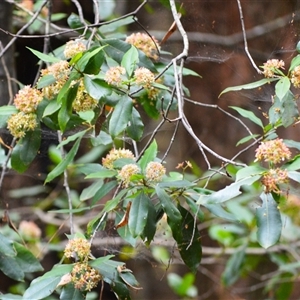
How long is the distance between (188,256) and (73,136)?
38 cm

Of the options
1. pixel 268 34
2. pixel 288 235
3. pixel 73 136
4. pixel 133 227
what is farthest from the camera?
pixel 288 235

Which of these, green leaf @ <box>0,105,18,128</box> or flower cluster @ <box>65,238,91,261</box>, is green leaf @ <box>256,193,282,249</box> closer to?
flower cluster @ <box>65,238,91,261</box>

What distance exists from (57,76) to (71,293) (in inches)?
15.8

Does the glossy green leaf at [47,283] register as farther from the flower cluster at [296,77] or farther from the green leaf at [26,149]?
the flower cluster at [296,77]

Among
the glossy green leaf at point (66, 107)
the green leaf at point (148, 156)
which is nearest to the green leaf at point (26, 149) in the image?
the glossy green leaf at point (66, 107)

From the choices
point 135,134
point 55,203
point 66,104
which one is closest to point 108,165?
point 135,134

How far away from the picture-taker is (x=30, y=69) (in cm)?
176

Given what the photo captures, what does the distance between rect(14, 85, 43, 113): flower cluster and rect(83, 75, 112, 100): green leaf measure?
0.41 ft

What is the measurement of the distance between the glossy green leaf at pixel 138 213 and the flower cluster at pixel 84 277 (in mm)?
103

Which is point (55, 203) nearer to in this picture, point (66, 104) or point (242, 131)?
point (242, 131)

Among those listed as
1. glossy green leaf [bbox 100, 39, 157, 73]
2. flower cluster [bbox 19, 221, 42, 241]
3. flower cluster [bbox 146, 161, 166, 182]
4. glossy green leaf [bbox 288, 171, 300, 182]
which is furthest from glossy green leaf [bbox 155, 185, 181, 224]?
flower cluster [bbox 19, 221, 42, 241]

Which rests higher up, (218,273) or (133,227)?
(133,227)

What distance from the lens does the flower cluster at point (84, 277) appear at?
1.01 meters

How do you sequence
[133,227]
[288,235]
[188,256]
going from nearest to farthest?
[133,227]
[188,256]
[288,235]
